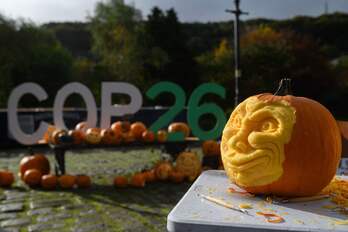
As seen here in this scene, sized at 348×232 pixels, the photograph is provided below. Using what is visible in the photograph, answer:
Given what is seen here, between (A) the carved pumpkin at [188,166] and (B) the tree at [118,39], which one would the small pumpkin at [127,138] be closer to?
(A) the carved pumpkin at [188,166]

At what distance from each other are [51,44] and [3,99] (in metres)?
11.5

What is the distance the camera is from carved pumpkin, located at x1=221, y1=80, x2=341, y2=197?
1.81 meters

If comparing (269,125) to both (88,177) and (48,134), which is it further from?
(48,134)

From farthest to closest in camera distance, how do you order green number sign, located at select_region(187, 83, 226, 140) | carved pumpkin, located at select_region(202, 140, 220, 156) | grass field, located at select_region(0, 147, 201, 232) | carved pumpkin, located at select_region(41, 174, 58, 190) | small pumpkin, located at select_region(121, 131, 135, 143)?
carved pumpkin, located at select_region(202, 140, 220, 156) → green number sign, located at select_region(187, 83, 226, 140) → small pumpkin, located at select_region(121, 131, 135, 143) → carved pumpkin, located at select_region(41, 174, 58, 190) → grass field, located at select_region(0, 147, 201, 232)

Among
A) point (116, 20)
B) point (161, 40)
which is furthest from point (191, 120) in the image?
point (116, 20)

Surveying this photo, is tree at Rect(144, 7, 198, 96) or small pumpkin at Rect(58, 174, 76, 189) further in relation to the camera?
tree at Rect(144, 7, 198, 96)

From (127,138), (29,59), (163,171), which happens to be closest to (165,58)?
(29,59)

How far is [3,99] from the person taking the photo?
21.0 meters

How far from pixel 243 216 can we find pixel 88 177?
4.91 m

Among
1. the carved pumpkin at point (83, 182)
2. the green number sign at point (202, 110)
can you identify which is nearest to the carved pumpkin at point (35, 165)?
the carved pumpkin at point (83, 182)

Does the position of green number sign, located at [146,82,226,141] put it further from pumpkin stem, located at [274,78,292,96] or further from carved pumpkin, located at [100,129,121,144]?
pumpkin stem, located at [274,78,292,96]

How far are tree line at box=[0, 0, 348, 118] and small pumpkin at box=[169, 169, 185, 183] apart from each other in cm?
1372

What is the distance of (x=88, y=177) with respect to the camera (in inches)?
243

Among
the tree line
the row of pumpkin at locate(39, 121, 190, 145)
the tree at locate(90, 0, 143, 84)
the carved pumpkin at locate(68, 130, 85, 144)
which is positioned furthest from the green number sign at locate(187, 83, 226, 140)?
the tree at locate(90, 0, 143, 84)
